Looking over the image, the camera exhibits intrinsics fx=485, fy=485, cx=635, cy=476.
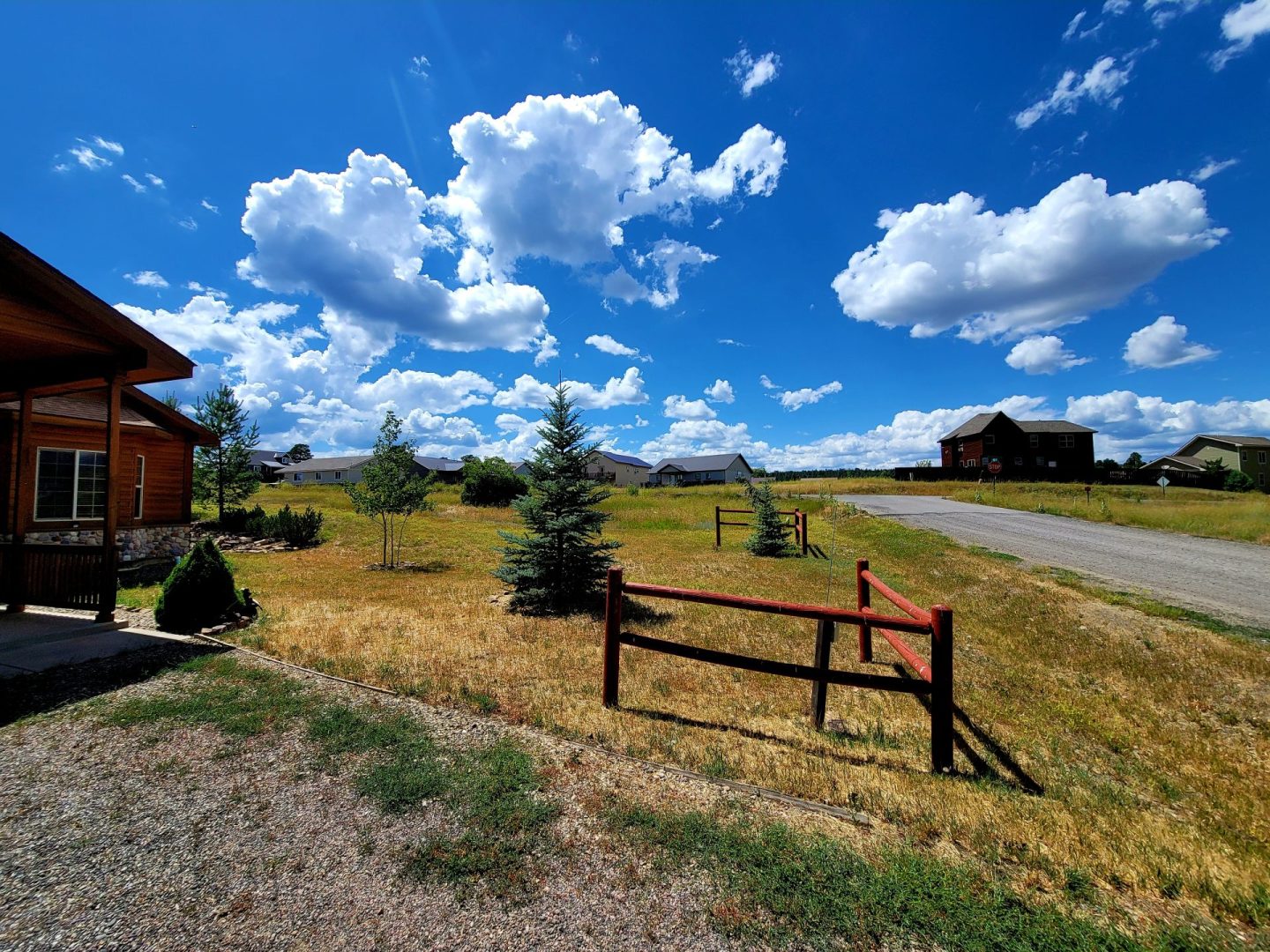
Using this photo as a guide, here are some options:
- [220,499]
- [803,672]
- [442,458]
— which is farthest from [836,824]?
[442,458]

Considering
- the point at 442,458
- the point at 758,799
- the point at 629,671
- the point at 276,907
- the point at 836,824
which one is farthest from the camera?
the point at 442,458

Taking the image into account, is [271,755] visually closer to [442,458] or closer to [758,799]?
[758,799]

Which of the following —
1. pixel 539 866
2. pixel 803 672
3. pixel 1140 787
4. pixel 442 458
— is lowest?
pixel 1140 787

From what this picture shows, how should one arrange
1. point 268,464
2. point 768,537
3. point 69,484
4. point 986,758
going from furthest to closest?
1. point 268,464
2. point 768,537
3. point 69,484
4. point 986,758

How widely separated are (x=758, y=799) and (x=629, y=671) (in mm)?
2648

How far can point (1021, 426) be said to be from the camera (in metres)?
51.8

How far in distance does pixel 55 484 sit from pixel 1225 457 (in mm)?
95976

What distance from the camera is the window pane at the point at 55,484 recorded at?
11961 millimetres

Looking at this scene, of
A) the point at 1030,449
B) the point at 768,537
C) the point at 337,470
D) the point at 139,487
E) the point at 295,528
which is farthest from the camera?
the point at 337,470

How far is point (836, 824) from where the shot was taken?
3.10 m

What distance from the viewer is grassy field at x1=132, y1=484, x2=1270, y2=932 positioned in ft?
9.55

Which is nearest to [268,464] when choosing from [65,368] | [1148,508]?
[65,368]

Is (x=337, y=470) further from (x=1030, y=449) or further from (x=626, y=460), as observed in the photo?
(x=1030, y=449)

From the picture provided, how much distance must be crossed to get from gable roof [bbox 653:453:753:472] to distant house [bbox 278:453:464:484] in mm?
32979
